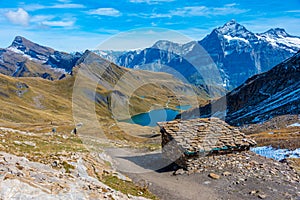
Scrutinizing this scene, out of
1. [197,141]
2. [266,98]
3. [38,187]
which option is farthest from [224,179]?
[266,98]

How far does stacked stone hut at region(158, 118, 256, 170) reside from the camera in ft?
94.8

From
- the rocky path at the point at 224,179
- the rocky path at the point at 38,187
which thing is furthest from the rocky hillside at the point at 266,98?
the rocky path at the point at 38,187

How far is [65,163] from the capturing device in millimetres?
20828

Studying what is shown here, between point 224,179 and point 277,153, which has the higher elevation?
point 224,179

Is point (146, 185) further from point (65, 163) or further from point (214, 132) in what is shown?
point (214, 132)

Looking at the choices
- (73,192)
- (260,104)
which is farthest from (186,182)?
(260,104)

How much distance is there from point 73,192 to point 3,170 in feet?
11.7

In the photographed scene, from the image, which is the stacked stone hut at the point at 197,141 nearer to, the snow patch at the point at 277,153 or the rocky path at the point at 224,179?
the rocky path at the point at 224,179

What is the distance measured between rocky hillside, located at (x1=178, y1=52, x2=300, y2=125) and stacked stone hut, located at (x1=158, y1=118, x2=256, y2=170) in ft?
227

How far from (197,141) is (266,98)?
113888mm

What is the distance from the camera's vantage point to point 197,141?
1174 inches

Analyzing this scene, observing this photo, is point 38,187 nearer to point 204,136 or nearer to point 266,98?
point 204,136

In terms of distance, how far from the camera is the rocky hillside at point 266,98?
103938 mm

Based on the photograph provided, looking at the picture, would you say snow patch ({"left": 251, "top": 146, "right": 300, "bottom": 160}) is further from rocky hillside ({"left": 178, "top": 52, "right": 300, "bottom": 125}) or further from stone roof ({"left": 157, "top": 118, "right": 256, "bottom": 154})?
rocky hillside ({"left": 178, "top": 52, "right": 300, "bottom": 125})
